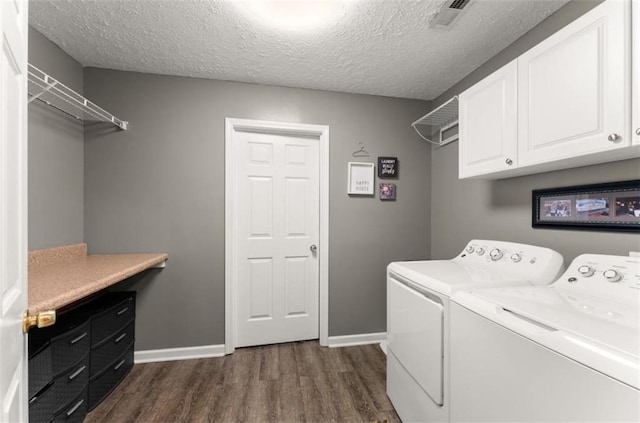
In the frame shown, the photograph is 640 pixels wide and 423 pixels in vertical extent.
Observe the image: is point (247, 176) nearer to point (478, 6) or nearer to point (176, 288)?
point (176, 288)

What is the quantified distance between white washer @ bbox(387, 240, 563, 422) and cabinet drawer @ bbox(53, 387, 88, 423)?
73.0 inches

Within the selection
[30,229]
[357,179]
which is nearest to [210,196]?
[30,229]

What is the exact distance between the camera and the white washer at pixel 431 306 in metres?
1.23

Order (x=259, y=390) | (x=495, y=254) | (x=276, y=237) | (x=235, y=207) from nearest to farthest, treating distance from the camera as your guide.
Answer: (x=495, y=254)
(x=259, y=390)
(x=235, y=207)
(x=276, y=237)

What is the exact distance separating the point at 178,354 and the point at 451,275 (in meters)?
2.24

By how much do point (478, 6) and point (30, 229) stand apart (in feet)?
9.61

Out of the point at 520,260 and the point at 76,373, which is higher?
the point at 520,260

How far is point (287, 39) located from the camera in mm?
1722

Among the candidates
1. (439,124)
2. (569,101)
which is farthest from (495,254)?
(439,124)

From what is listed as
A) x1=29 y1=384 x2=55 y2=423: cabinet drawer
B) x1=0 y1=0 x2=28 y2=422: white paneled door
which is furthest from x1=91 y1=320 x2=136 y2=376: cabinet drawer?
x1=0 y1=0 x2=28 y2=422: white paneled door

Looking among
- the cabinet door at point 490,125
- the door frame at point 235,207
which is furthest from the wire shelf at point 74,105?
the cabinet door at point 490,125

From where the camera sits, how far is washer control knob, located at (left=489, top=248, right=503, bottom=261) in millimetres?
1578

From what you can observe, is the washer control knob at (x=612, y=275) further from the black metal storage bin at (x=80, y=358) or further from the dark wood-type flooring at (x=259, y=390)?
the black metal storage bin at (x=80, y=358)

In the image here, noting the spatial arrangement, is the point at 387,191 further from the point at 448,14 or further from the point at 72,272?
the point at 72,272
